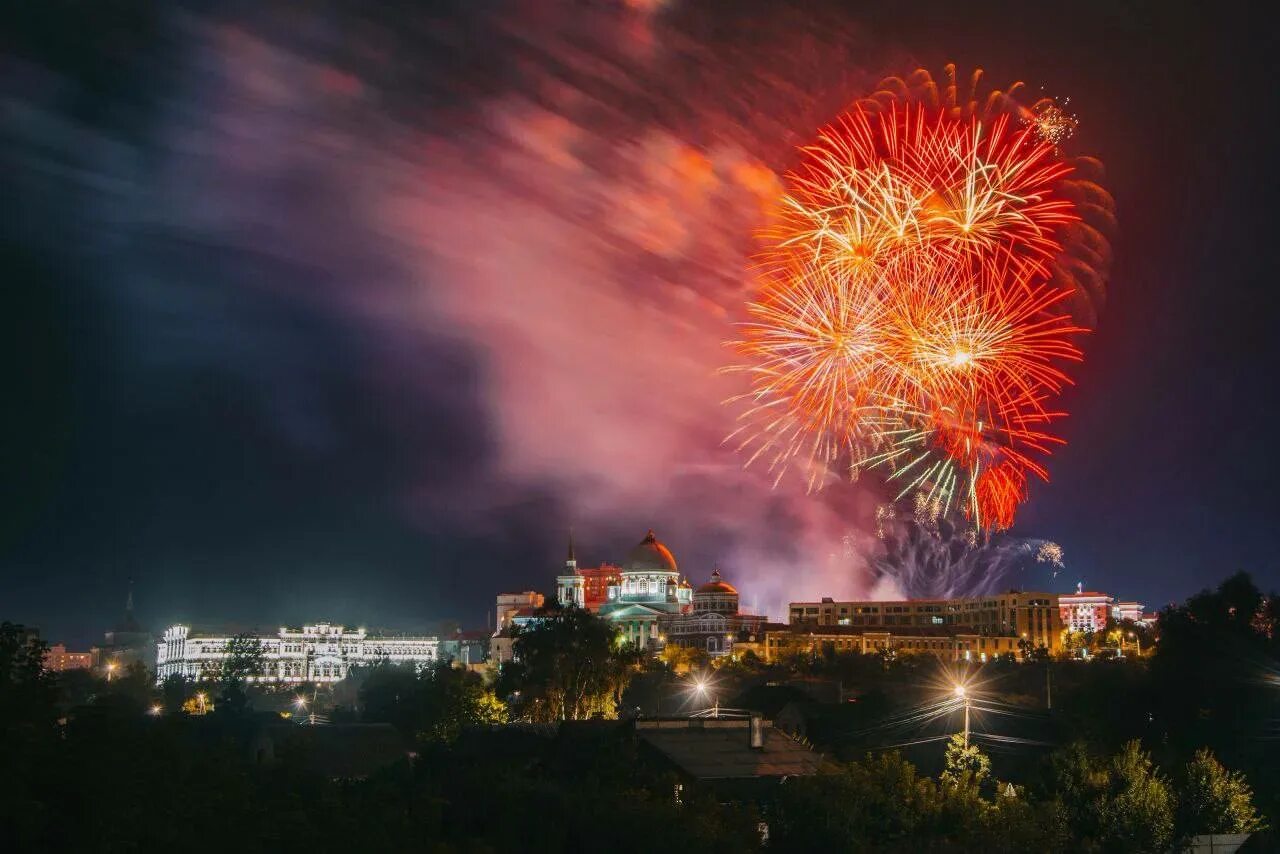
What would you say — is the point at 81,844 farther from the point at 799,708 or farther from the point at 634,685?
the point at 634,685

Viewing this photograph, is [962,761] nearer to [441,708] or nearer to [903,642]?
[441,708]

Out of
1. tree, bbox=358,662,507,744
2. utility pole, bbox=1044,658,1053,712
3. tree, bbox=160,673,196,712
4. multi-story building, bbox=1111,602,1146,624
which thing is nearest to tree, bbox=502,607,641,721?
tree, bbox=358,662,507,744

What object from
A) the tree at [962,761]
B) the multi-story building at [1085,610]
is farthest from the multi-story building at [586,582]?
the tree at [962,761]

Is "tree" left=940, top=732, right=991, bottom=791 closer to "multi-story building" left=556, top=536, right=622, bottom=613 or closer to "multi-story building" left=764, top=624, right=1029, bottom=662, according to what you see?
"multi-story building" left=764, top=624, right=1029, bottom=662

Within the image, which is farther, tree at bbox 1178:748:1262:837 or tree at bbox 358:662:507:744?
tree at bbox 358:662:507:744

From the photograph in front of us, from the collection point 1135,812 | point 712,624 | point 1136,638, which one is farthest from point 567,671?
point 712,624

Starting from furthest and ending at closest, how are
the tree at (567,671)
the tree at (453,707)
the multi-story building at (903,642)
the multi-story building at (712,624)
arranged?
1. the multi-story building at (712,624)
2. the multi-story building at (903,642)
3. the tree at (567,671)
4. the tree at (453,707)

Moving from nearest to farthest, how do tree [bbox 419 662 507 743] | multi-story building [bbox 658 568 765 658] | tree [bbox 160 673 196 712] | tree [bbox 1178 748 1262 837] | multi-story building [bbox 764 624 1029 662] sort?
tree [bbox 1178 748 1262 837] < tree [bbox 419 662 507 743] < tree [bbox 160 673 196 712] < multi-story building [bbox 764 624 1029 662] < multi-story building [bbox 658 568 765 658]

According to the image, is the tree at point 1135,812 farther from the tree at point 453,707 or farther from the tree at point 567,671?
the tree at point 567,671
